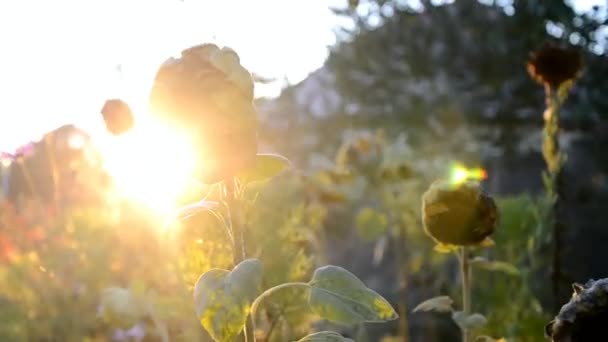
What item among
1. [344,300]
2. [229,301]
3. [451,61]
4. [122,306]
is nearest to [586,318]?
[344,300]

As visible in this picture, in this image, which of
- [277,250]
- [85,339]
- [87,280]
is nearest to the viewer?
[277,250]

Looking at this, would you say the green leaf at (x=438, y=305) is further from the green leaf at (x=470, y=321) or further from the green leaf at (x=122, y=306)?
the green leaf at (x=122, y=306)

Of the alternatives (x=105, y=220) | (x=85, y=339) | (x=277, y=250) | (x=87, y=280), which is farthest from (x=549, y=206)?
(x=105, y=220)

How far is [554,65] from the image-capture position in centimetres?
188

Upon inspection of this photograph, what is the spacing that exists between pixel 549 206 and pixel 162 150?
1.29 metres

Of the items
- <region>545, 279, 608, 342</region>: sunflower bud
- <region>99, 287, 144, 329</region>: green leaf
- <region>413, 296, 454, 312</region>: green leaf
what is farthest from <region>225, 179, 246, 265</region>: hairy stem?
<region>99, 287, 144, 329</region>: green leaf

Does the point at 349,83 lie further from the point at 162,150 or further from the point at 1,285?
the point at 162,150

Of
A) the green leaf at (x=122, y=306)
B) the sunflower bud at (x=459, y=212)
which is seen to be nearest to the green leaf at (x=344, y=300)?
the sunflower bud at (x=459, y=212)

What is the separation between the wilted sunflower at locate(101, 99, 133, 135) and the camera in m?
2.17

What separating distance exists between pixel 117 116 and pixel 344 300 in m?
1.51

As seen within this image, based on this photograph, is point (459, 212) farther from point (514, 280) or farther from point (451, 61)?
point (451, 61)

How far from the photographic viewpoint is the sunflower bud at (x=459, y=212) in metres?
1.18

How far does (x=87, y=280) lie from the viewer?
335 cm

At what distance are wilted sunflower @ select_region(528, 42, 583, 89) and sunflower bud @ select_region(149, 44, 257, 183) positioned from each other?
1.24 m
